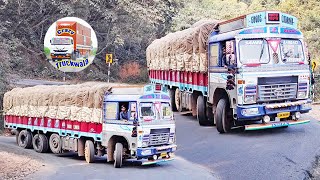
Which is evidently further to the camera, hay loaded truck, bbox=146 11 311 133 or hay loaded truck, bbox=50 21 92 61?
hay loaded truck, bbox=50 21 92 61

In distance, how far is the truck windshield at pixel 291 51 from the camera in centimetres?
1579

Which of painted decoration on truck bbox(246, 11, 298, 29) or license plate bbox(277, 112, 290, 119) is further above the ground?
painted decoration on truck bbox(246, 11, 298, 29)

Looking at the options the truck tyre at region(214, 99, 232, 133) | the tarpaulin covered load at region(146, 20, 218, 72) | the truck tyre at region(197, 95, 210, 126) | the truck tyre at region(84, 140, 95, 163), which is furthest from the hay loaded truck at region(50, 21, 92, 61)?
the truck tyre at region(214, 99, 232, 133)

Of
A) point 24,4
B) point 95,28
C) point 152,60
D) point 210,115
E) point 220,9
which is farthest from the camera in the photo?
point 220,9

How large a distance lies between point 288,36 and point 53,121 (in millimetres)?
10020

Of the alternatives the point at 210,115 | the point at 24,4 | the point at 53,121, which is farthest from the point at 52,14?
the point at 210,115

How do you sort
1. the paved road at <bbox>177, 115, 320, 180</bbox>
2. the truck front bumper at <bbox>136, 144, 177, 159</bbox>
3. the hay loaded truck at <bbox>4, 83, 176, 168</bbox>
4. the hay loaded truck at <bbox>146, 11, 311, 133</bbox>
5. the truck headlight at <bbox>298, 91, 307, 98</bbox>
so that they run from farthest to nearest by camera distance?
1. the truck headlight at <bbox>298, 91, 307, 98</bbox>
2. the hay loaded truck at <bbox>146, 11, 311, 133</bbox>
3. the hay loaded truck at <bbox>4, 83, 176, 168</bbox>
4. the truck front bumper at <bbox>136, 144, 177, 159</bbox>
5. the paved road at <bbox>177, 115, 320, 180</bbox>

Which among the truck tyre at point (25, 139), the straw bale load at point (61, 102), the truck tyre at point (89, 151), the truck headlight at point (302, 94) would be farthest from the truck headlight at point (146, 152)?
the truck tyre at point (25, 139)

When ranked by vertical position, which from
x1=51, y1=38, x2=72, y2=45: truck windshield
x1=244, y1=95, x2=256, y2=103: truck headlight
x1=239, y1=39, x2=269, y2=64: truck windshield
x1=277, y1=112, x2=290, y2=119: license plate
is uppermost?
x1=51, y1=38, x2=72, y2=45: truck windshield

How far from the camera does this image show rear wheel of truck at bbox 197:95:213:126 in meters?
18.6

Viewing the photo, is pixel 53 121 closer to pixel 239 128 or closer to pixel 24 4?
pixel 239 128

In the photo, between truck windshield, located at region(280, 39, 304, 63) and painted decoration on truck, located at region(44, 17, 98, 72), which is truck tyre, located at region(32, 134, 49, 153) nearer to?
truck windshield, located at region(280, 39, 304, 63)

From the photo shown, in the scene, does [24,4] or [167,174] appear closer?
[167,174]

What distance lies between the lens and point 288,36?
15.9m
